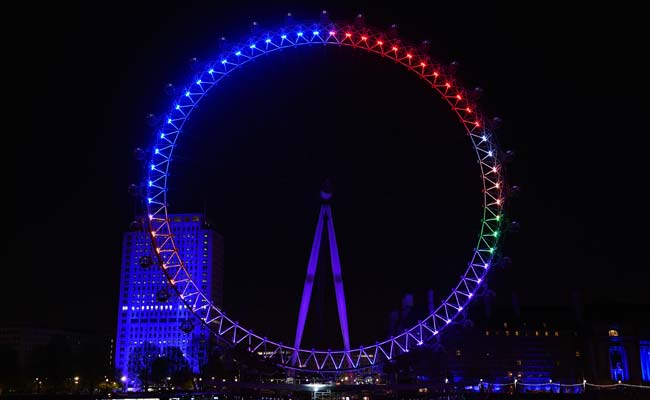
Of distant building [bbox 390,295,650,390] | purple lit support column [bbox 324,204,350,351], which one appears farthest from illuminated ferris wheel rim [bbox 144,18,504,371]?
distant building [bbox 390,295,650,390]

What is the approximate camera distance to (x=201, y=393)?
4203 centimetres

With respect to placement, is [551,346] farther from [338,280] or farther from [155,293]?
[155,293]

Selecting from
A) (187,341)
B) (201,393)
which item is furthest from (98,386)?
(201,393)

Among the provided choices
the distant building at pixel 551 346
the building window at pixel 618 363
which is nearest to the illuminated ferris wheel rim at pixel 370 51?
the distant building at pixel 551 346

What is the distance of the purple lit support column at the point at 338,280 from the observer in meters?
34.1

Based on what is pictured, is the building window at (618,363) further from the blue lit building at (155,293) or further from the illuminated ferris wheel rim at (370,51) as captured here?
the blue lit building at (155,293)

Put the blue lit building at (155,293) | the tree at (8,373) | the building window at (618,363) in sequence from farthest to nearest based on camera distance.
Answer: the blue lit building at (155,293)
the building window at (618,363)
the tree at (8,373)

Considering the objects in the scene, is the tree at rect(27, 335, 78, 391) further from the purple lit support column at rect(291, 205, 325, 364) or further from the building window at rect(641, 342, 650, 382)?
the building window at rect(641, 342, 650, 382)

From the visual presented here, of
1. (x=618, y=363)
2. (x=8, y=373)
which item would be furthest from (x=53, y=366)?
(x=618, y=363)

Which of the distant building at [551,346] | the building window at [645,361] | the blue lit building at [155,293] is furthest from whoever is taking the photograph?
the blue lit building at [155,293]

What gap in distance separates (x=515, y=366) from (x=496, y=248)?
1867 inches

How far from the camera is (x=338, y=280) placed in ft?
114

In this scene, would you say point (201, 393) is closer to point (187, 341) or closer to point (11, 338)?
point (187, 341)

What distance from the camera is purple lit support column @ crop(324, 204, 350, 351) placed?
34.1 meters
